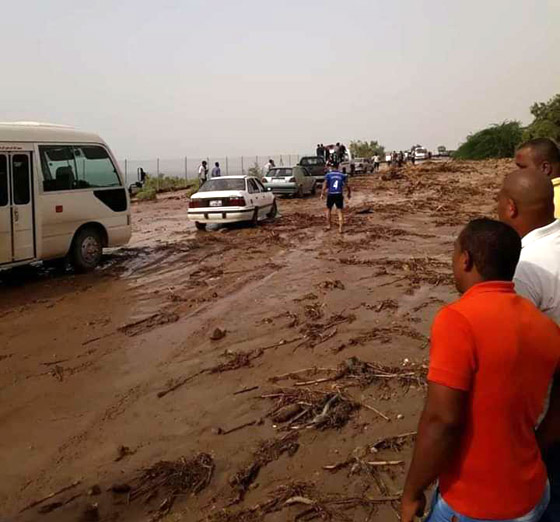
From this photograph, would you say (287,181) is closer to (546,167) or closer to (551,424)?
(546,167)

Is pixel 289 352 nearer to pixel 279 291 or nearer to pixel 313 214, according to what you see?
pixel 279 291

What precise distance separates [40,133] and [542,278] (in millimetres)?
8745

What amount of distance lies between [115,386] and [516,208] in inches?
165

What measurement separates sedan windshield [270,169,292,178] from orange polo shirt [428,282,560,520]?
24.6m

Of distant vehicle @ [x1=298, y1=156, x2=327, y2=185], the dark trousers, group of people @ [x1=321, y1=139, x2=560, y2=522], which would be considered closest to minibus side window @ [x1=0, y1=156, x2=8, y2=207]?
group of people @ [x1=321, y1=139, x2=560, y2=522]

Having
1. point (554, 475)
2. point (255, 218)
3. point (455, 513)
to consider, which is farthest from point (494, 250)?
point (255, 218)

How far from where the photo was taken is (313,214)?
65.4 ft

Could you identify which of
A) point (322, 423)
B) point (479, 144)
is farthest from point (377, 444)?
point (479, 144)

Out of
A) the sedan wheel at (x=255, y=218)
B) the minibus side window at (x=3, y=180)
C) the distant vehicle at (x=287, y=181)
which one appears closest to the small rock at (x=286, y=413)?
the minibus side window at (x=3, y=180)

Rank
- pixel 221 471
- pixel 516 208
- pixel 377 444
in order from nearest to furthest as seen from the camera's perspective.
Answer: pixel 516 208 < pixel 221 471 < pixel 377 444

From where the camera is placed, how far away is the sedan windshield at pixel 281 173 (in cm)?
2620

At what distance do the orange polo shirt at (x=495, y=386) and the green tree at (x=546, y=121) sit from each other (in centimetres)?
4634

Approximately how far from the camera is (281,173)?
26438 millimetres

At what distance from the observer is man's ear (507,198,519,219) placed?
2482 mm
